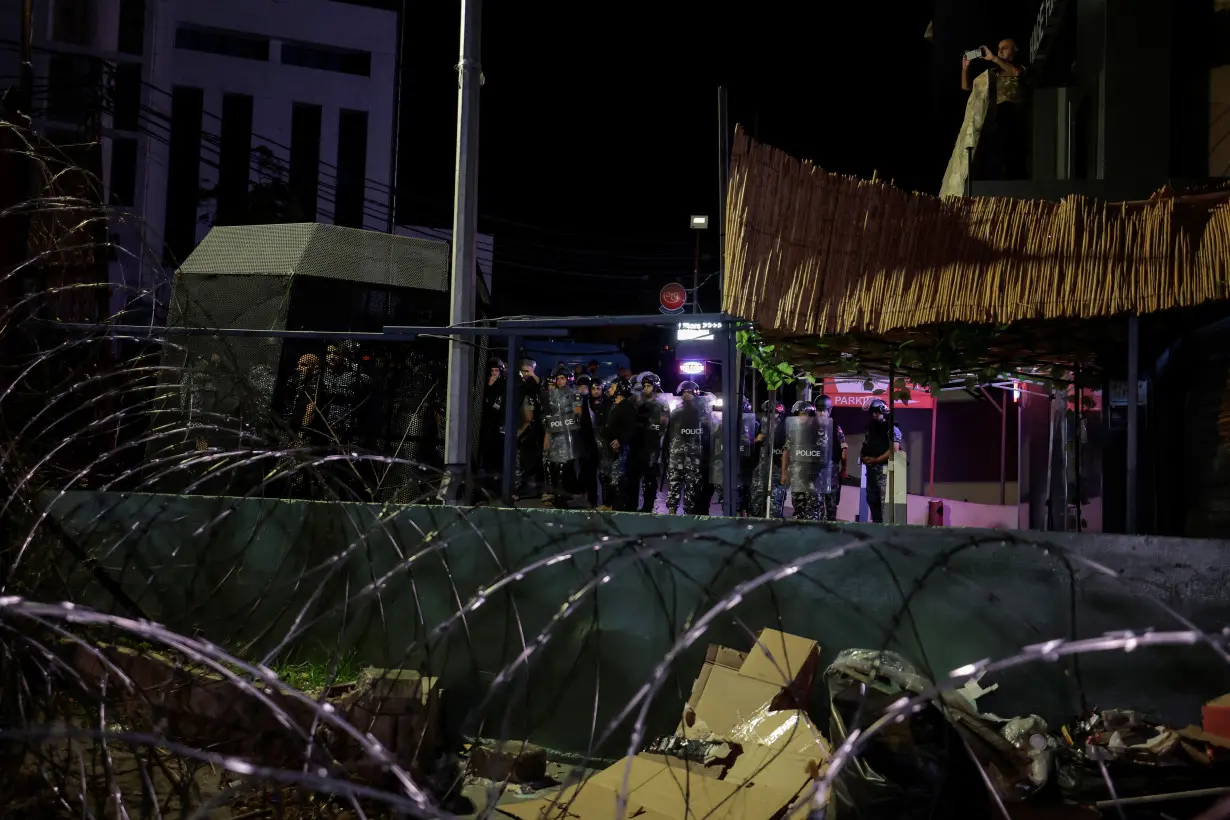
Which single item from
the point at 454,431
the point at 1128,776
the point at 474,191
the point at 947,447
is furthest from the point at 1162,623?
the point at 947,447

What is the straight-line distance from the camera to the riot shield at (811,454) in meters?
12.3

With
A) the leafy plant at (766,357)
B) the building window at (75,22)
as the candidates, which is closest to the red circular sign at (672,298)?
the building window at (75,22)

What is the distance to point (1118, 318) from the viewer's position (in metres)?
6.01

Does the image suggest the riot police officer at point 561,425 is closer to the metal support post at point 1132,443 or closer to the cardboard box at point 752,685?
the cardboard box at point 752,685

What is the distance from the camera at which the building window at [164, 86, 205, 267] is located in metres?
26.0

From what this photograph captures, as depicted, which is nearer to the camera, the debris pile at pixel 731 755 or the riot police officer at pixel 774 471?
the debris pile at pixel 731 755

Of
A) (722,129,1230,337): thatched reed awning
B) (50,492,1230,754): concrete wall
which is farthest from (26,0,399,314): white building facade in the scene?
(722,129,1230,337): thatched reed awning

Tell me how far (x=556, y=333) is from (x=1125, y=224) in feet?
11.6

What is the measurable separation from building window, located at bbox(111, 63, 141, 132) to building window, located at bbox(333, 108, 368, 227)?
518 cm

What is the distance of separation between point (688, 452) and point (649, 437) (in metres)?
0.70

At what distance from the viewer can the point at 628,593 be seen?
5.90 m

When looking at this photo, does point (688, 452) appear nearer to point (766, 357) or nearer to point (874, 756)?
point (766, 357)

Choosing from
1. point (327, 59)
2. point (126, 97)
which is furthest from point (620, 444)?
point (327, 59)

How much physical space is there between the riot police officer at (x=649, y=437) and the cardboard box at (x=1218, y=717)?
28.6 feet
